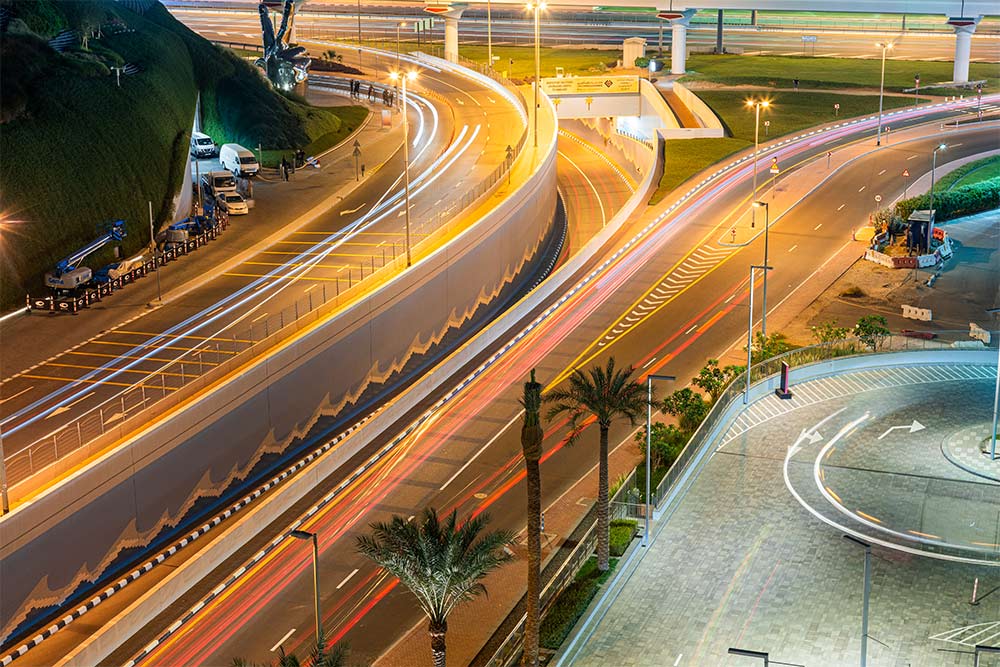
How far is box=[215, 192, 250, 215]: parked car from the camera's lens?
69.6 metres

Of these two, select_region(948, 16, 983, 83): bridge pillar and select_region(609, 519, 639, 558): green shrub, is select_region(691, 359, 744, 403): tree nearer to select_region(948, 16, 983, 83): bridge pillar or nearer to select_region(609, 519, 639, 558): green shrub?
select_region(609, 519, 639, 558): green shrub

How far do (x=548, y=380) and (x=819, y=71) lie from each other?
8338 cm

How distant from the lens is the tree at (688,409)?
175 ft

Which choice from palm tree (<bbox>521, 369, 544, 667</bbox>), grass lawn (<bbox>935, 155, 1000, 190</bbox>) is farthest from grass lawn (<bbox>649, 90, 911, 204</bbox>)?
palm tree (<bbox>521, 369, 544, 667</bbox>)

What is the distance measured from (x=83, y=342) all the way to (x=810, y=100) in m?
76.8

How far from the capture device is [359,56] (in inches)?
4663

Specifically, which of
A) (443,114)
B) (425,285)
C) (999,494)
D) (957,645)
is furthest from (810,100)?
(957,645)

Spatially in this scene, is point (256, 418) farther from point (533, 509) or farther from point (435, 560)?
point (435, 560)

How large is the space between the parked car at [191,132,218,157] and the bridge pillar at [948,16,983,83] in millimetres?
63357

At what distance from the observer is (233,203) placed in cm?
6962

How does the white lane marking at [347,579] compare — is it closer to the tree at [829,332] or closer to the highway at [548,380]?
the highway at [548,380]

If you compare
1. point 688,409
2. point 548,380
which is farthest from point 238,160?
point 688,409

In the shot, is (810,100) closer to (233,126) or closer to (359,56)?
(359,56)

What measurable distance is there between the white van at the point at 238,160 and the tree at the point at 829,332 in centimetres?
3211
